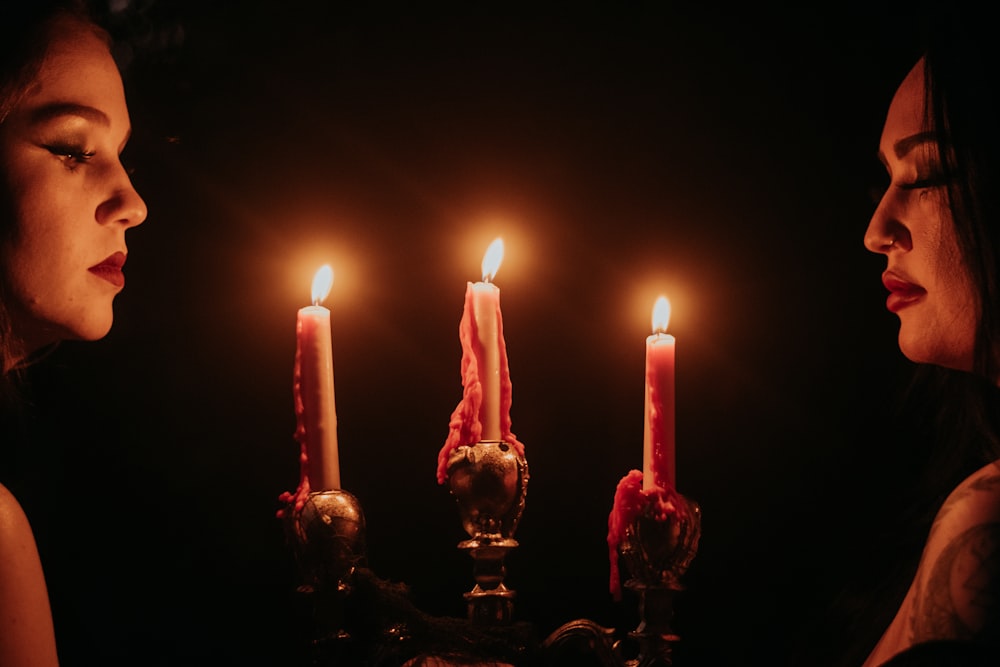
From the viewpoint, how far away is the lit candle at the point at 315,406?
107cm

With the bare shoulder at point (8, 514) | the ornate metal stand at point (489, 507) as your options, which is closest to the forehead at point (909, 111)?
the ornate metal stand at point (489, 507)

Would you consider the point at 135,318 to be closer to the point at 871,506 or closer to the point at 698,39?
the point at 698,39

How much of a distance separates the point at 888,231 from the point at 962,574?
0.36 meters

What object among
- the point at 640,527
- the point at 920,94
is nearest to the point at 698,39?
the point at 920,94

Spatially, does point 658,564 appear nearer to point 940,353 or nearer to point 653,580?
point 653,580

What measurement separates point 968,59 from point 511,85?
636mm

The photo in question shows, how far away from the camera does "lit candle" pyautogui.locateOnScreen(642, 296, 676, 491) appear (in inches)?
40.8

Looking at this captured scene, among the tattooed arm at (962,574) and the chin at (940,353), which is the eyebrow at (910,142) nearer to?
the chin at (940,353)

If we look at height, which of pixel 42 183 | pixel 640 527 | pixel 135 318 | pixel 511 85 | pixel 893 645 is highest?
pixel 511 85

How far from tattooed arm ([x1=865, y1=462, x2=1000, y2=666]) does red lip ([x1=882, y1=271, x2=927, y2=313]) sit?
19 cm

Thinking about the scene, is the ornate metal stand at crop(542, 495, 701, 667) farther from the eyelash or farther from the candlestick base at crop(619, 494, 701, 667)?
the eyelash

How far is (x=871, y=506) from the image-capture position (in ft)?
4.60

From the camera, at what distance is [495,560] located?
1070 millimetres

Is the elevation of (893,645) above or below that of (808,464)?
below
